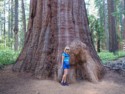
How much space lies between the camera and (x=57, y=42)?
819cm

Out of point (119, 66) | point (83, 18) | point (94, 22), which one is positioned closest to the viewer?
point (83, 18)

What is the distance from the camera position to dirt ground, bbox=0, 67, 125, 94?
273 inches

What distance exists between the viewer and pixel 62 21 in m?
8.29

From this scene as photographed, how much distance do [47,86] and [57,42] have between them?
172 cm

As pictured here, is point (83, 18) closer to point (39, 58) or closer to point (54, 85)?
point (39, 58)

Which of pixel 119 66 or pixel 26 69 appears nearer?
pixel 26 69

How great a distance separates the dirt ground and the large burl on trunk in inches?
13.0

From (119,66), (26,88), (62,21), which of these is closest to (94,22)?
(119,66)

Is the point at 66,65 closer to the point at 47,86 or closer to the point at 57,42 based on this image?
the point at 47,86

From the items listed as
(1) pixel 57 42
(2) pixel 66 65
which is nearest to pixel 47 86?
(2) pixel 66 65

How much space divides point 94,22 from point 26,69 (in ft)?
52.5

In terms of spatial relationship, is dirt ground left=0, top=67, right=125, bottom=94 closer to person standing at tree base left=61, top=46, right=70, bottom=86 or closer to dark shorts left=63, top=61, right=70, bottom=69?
person standing at tree base left=61, top=46, right=70, bottom=86

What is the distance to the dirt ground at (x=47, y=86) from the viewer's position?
6938 mm

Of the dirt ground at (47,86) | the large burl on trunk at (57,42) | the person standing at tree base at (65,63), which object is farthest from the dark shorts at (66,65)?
the dirt ground at (47,86)
